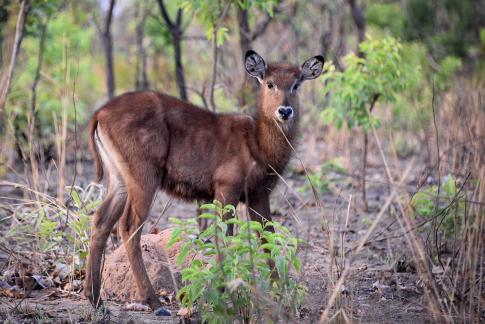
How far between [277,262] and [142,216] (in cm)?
190

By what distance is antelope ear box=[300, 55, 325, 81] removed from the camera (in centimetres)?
747

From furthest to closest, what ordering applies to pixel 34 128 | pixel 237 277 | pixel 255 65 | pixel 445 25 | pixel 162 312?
pixel 445 25, pixel 34 128, pixel 255 65, pixel 162 312, pixel 237 277

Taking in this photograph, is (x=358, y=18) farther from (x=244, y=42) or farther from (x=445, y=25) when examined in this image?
(x=445, y=25)

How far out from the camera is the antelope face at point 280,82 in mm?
7168

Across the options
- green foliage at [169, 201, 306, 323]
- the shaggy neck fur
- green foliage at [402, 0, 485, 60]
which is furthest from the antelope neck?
green foliage at [402, 0, 485, 60]

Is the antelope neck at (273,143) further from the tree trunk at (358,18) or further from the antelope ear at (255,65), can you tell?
the tree trunk at (358,18)

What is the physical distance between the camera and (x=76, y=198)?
22.0 ft

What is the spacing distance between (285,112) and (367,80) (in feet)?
7.95

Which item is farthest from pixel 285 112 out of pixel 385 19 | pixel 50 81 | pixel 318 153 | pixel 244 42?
pixel 385 19

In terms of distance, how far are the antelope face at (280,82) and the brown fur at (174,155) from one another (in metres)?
0.01

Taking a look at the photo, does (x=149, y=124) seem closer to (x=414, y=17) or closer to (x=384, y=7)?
(x=384, y=7)

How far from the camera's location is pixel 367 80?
9094 millimetres

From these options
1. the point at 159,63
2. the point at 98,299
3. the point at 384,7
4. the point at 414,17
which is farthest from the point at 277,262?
the point at 414,17

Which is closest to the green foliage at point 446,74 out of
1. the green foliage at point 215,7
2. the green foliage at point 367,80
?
the green foliage at point 367,80
